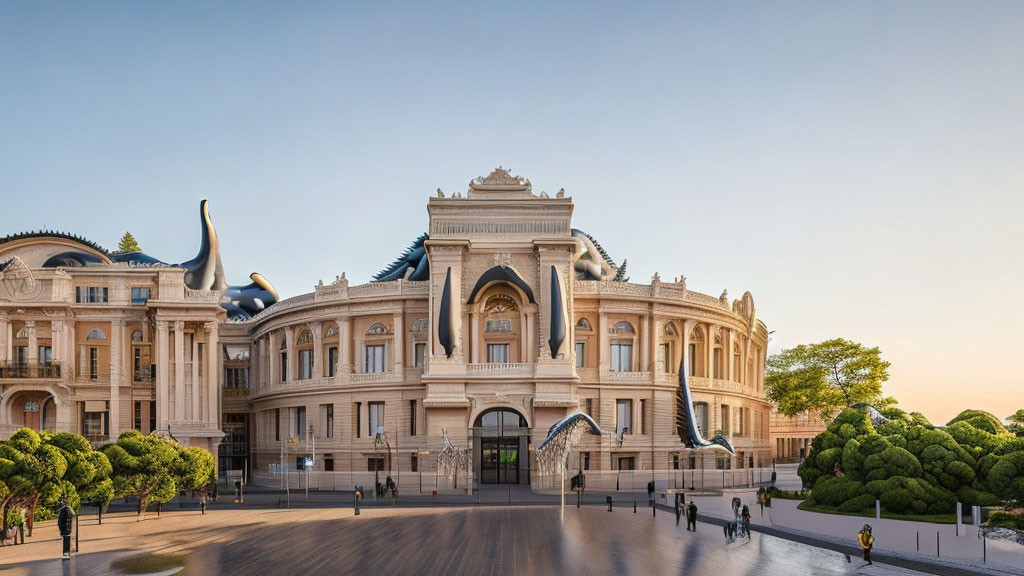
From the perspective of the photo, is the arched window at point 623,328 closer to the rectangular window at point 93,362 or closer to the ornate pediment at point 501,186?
the ornate pediment at point 501,186

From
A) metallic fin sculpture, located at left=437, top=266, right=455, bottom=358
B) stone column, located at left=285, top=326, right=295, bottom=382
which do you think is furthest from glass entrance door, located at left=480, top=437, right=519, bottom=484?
stone column, located at left=285, top=326, right=295, bottom=382

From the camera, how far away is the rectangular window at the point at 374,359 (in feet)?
271

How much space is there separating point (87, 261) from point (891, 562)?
72.9 meters

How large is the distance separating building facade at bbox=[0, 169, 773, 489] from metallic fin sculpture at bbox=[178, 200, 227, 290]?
7.51 m

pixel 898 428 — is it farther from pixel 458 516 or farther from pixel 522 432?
pixel 522 432

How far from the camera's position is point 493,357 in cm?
7900

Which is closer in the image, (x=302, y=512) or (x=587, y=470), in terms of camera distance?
(x=302, y=512)

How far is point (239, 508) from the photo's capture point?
59.4 metres

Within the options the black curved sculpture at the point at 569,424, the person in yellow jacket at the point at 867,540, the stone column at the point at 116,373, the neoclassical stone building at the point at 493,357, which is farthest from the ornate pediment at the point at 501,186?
the person in yellow jacket at the point at 867,540

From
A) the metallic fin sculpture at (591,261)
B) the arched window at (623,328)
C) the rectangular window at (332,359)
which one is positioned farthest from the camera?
the metallic fin sculpture at (591,261)

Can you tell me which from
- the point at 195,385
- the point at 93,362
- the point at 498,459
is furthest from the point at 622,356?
the point at 93,362

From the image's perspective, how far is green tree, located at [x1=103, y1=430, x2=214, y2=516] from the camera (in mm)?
50625

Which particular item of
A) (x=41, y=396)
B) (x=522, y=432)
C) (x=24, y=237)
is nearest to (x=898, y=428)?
(x=522, y=432)

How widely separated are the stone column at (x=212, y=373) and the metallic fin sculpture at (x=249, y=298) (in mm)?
26493
